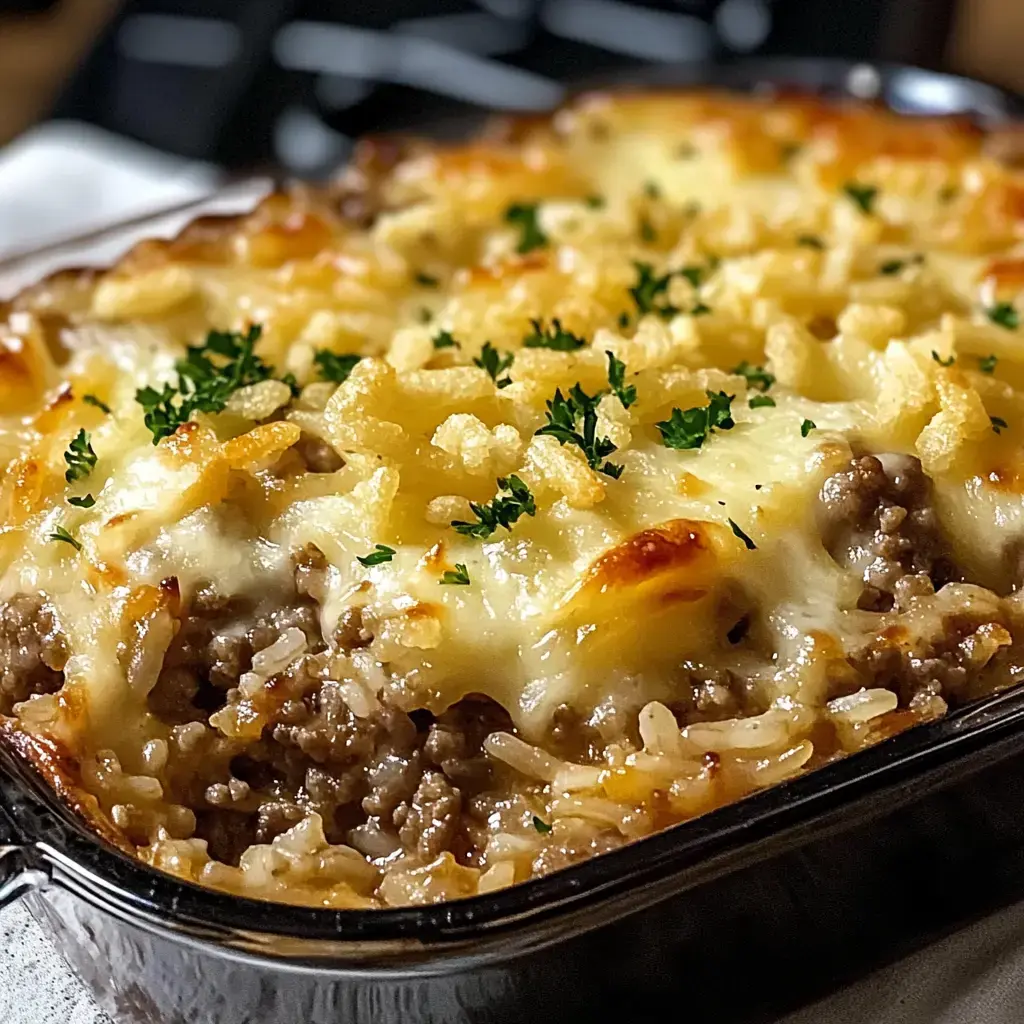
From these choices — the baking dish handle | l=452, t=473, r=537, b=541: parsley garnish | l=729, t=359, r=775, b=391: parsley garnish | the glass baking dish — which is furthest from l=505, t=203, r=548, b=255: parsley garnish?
the baking dish handle

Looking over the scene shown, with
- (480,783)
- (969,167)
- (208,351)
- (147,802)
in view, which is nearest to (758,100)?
(969,167)

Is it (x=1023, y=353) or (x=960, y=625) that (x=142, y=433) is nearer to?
(x=960, y=625)

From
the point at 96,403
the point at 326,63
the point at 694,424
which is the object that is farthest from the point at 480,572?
the point at 326,63

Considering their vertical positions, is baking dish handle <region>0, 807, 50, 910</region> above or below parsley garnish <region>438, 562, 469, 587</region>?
below

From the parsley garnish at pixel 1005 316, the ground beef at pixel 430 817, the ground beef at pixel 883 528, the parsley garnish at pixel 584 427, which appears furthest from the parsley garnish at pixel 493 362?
the parsley garnish at pixel 1005 316

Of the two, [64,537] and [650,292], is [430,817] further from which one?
[650,292]

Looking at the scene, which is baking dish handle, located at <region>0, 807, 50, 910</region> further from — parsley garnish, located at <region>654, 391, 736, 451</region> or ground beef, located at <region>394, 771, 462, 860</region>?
parsley garnish, located at <region>654, 391, 736, 451</region>
